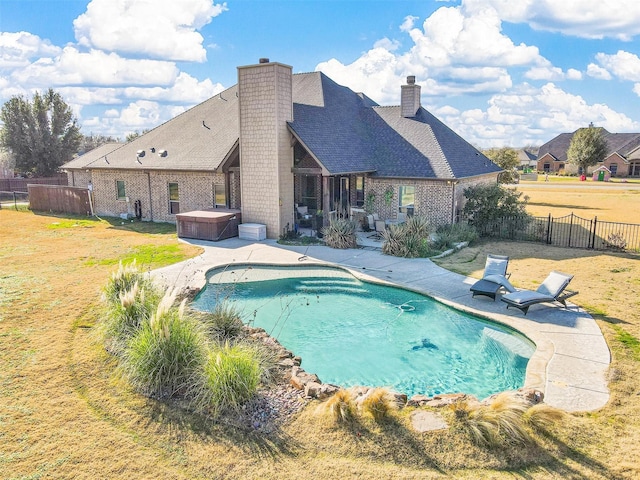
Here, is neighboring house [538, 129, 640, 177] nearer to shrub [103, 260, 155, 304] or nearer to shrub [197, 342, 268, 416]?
shrub [103, 260, 155, 304]

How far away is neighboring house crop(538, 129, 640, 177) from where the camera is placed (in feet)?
217

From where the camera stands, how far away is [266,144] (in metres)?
19.3

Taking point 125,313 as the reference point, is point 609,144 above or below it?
above

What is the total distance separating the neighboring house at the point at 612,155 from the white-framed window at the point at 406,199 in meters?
56.4

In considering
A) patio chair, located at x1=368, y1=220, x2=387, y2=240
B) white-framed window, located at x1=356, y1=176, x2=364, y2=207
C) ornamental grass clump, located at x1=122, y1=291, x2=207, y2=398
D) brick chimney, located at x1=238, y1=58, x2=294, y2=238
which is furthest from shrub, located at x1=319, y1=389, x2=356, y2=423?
white-framed window, located at x1=356, y1=176, x2=364, y2=207

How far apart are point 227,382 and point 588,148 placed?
69445 mm

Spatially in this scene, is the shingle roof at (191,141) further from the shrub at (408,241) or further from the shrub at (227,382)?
the shrub at (227,382)

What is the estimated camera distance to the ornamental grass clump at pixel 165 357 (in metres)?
7.21

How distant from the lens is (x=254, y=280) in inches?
564

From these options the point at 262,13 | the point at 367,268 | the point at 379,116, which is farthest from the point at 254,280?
the point at 379,116

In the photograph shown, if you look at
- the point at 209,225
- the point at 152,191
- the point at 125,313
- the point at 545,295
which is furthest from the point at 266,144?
the point at 545,295

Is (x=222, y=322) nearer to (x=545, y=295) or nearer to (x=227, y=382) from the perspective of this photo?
(x=227, y=382)

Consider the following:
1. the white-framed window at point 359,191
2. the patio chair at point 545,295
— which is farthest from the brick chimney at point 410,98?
the patio chair at point 545,295

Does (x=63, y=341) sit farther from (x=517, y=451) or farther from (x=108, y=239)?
(x=108, y=239)
